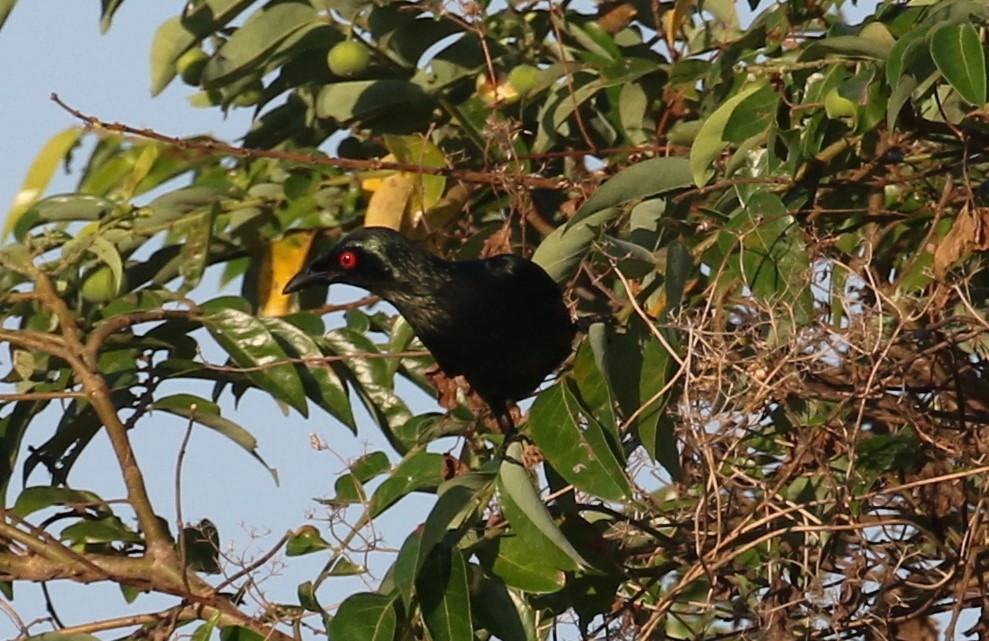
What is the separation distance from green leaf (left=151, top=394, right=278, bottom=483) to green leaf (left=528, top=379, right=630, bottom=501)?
3.20 feet

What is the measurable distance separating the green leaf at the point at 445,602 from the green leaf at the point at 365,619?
58 mm

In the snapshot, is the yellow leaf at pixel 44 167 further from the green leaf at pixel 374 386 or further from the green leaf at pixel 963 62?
the green leaf at pixel 963 62

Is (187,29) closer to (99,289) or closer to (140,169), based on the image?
(140,169)

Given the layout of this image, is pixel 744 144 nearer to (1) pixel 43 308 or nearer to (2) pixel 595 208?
(2) pixel 595 208

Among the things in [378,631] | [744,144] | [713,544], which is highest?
[744,144]

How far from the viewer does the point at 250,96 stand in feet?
15.1

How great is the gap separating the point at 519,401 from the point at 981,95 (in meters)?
1.65

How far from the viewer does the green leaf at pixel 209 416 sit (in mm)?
3750

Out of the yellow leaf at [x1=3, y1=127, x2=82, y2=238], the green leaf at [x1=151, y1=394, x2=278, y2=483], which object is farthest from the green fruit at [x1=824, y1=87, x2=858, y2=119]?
the yellow leaf at [x1=3, y1=127, x2=82, y2=238]

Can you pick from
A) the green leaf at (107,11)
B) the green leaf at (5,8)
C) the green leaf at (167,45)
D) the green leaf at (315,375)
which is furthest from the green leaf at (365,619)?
the green leaf at (167,45)

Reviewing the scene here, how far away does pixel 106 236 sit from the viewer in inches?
164

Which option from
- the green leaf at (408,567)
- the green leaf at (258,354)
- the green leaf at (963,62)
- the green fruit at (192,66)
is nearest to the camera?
the green leaf at (408,567)

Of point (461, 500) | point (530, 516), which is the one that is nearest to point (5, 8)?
point (461, 500)

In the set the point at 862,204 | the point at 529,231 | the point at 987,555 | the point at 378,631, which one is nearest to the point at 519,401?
the point at 529,231
